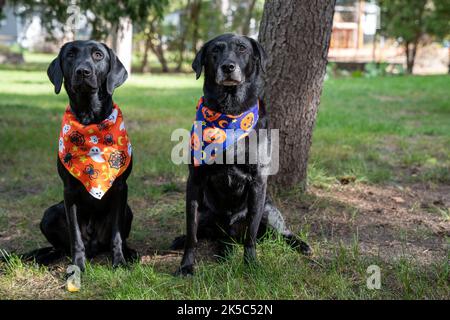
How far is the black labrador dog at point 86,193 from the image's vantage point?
3.77 m

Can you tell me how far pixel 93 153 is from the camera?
3832 millimetres

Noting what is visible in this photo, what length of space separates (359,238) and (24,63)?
68.3 feet

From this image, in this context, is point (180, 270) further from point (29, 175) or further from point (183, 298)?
point (29, 175)

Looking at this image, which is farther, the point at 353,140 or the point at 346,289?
the point at 353,140

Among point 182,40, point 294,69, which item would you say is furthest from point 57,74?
point 182,40

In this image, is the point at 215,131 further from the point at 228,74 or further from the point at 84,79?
the point at 84,79

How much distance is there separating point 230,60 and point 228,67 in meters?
0.06

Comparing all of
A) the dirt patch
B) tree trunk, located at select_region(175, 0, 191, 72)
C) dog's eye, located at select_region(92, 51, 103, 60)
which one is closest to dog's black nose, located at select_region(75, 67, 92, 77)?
dog's eye, located at select_region(92, 51, 103, 60)

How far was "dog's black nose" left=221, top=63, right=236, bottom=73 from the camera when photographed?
3.55 m

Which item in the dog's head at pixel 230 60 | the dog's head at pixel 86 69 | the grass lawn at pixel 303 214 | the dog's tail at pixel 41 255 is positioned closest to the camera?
the grass lawn at pixel 303 214

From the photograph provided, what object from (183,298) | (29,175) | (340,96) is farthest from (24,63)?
(183,298)

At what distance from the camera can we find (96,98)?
3846 mm

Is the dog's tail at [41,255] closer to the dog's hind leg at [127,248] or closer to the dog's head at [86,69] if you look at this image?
the dog's hind leg at [127,248]

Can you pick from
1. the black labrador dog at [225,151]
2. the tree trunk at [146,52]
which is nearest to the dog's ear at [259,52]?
the black labrador dog at [225,151]
